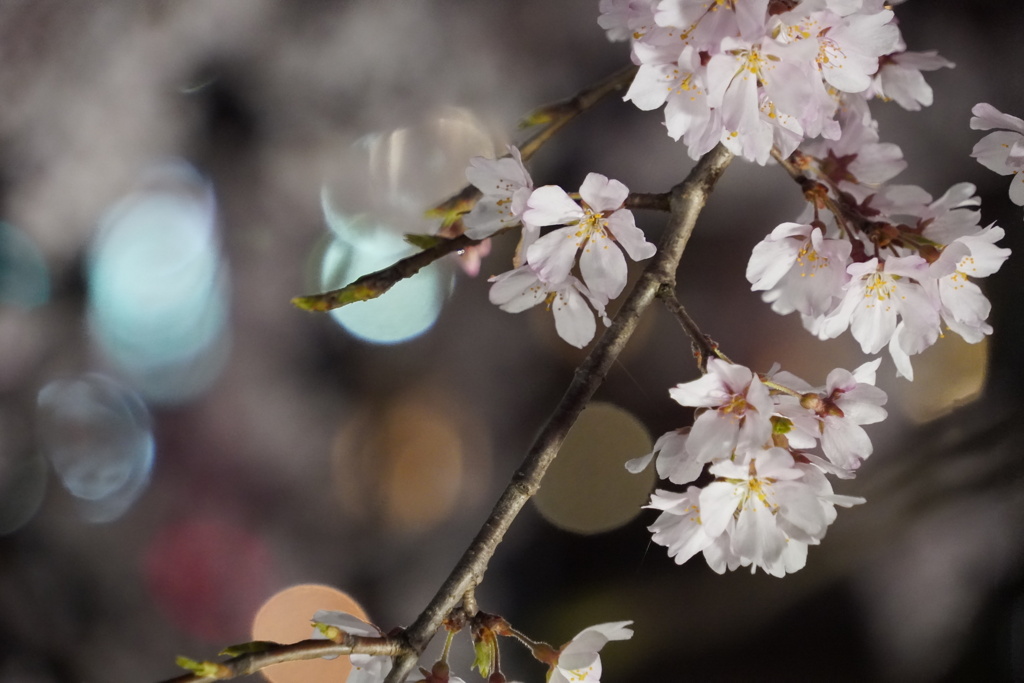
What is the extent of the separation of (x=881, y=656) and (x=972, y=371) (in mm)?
624

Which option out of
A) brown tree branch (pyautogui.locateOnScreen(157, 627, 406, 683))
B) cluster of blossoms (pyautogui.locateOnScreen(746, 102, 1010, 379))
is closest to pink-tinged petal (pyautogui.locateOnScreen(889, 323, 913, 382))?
cluster of blossoms (pyautogui.locateOnScreen(746, 102, 1010, 379))

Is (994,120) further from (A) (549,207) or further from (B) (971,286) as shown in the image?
(A) (549,207)

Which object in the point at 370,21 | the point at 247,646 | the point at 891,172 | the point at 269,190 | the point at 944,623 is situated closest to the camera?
the point at 247,646

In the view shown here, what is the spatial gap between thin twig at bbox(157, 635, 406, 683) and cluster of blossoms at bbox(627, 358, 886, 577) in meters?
0.19

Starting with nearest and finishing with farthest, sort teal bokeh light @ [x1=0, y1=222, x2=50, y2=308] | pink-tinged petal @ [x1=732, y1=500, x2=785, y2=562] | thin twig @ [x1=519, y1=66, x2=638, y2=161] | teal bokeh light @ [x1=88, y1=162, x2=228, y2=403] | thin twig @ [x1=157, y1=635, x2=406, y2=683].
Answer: thin twig @ [x1=157, y1=635, x2=406, y2=683]
pink-tinged petal @ [x1=732, y1=500, x2=785, y2=562]
thin twig @ [x1=519, y1=66, x2=638, y2=161]
teal bokeh light @ [x1=0, y1=222, x2=50, y2=308]
teal bokeh light @ [x1=88, y1=162, x2=228, y2=403]

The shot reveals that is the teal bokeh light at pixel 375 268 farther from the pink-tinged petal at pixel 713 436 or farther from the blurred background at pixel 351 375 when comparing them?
the pink-tinged petal at pixel 713 436

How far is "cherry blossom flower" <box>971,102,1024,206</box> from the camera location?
0.47 meters

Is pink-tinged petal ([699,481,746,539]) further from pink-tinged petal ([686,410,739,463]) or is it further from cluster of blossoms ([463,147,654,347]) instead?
cluster of blossoms ([463,147,654,347])

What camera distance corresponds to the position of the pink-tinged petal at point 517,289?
0.49 metres

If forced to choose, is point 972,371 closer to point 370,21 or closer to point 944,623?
point 944,623

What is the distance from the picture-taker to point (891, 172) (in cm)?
55

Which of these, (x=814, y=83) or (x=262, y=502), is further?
(x=262, y=502)

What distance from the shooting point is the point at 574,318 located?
0.51 m

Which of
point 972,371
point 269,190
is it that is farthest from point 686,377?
point 269,190
